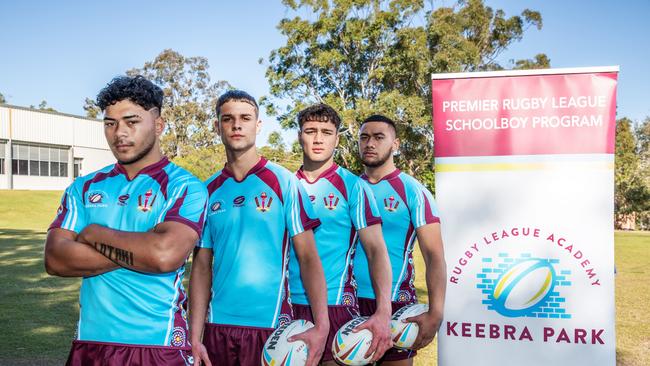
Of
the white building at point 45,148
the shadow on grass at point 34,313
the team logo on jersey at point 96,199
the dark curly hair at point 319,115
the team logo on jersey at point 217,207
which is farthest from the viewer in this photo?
the white building at point 45,148

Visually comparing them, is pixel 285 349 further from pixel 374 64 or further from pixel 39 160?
pixel 39 160

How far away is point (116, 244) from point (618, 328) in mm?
9504

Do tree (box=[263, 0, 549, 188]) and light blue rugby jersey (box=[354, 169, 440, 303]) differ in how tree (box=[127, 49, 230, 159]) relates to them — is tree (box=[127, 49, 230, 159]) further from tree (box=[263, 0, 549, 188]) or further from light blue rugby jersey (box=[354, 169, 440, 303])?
light blue rugby jersey (box=[354, 169, 440, 303])

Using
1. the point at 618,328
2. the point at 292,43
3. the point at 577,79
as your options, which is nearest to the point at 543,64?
the point at 292,43

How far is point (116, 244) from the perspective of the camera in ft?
9.18

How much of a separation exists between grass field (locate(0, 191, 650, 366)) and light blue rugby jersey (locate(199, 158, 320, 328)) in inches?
178

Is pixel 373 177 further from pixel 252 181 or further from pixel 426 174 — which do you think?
pixel 426 174

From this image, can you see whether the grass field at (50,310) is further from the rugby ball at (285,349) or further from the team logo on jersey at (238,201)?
the team logo on jersey at (238,201)

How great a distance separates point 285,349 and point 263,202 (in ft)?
2.84

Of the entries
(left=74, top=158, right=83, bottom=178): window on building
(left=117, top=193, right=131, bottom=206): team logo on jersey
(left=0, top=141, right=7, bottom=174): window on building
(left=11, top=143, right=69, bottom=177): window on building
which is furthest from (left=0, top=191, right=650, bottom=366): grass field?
(left=74, top=158, right=83, bottom=178): window on building

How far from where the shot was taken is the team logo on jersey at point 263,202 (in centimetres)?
362

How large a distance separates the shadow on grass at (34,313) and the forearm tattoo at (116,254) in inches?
217

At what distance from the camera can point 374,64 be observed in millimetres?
34312

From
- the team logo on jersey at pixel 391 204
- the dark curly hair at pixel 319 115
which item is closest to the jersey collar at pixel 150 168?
the dark curly hair at pixel 319 115
